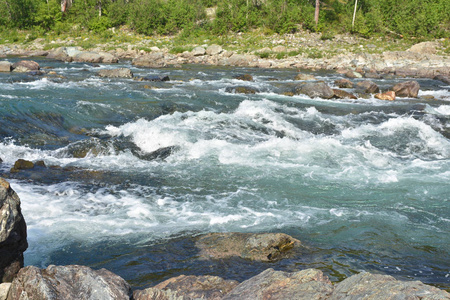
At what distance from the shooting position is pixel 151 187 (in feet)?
25.7

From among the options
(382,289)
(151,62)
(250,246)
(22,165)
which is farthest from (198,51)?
(382,289)

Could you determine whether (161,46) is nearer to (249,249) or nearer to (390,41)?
(390,41)

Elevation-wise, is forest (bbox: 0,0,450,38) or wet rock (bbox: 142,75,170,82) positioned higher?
forest (bbox: 0,0,450,38)

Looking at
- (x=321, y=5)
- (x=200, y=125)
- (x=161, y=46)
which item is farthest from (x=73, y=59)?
(x=321, y=5)

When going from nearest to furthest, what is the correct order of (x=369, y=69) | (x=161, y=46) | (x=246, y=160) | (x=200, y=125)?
(x=246, y=160)
(x=200, y=125)
(x=369, y=69)
(x=161, y=46)

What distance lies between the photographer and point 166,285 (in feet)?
13.5

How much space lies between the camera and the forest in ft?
133

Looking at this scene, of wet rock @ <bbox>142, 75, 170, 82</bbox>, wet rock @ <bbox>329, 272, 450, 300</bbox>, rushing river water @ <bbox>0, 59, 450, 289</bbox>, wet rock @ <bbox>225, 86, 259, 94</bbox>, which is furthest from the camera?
wet rock @ <bbox>142, 75, 170, 82</bbox>

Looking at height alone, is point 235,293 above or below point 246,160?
above

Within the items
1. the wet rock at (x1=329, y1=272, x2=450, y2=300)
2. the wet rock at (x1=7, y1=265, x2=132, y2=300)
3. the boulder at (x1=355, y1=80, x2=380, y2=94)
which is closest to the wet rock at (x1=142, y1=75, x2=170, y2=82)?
the boulder at (x1=355, y1=80, x2=380, y2=94)

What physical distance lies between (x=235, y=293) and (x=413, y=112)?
545 inches

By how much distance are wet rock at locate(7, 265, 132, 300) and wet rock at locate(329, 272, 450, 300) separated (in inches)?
74.6

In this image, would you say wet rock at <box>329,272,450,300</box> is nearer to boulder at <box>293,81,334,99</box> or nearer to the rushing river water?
the rushing river water

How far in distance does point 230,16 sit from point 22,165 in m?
37.7
